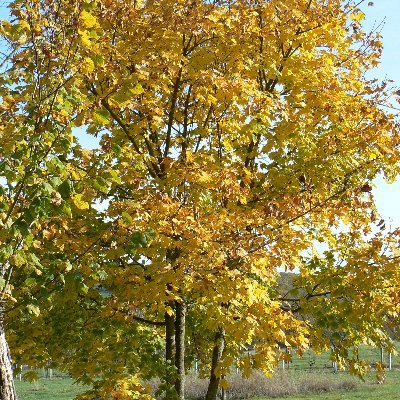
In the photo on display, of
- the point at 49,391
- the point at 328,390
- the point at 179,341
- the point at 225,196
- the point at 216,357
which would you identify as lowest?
the point at 49,391

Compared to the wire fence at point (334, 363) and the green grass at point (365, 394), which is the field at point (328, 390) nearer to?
the green grass at point (365, 394)

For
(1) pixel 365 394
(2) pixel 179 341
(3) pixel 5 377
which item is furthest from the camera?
(1) pixel 365 394

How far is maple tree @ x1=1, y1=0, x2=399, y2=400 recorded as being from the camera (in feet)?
18.5

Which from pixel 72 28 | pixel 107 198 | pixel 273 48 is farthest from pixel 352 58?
pixel 72 28

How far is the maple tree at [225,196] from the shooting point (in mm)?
5637

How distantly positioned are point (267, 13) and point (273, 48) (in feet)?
1.96

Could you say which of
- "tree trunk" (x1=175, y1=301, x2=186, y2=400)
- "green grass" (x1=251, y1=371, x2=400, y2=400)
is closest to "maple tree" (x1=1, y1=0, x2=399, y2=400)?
"tree trunk" (x1=175, y1=301, x2=186, y2=400)

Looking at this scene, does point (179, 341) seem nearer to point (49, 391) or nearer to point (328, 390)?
point (328, 390)

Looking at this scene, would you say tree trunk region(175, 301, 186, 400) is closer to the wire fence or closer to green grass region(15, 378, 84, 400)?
green grass region(15, 378, 84, 400)

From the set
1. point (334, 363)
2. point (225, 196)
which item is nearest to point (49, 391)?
point (334, 363)

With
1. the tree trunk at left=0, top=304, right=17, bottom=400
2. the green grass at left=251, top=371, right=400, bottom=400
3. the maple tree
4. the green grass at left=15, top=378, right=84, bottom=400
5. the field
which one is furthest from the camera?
the green grass at left=15, top=378, right=84, bottom=400

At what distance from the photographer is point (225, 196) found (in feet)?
21.0

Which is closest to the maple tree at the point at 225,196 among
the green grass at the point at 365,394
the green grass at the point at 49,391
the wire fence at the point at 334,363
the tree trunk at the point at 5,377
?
the tree trunk at the point at 5,377

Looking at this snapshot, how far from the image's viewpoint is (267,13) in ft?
22.6
